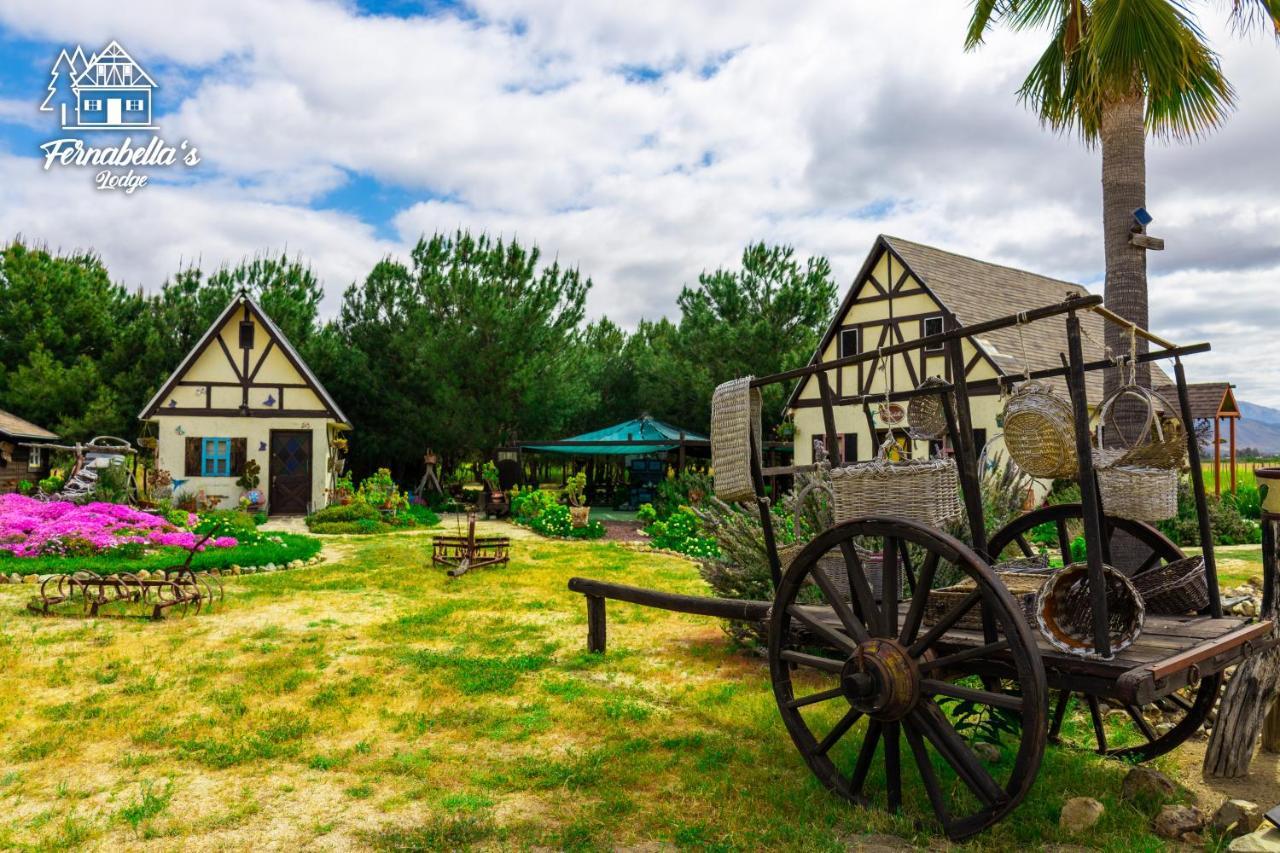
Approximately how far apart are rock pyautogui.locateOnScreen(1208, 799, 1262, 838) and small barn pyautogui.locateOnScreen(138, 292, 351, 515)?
2116 centimetres

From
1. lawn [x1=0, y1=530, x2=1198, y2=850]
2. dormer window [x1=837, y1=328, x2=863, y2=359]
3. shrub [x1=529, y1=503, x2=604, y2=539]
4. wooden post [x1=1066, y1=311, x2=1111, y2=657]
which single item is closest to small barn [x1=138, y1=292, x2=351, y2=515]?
shrub [x1=529, y1=503, x2=604, y2=539]

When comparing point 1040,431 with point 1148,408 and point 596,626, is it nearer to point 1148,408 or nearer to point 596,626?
point 1148,408

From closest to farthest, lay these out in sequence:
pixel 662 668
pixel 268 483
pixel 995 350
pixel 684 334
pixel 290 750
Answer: pixel 290 750
pixel 662 668
pixel 995 350
pixel 268 483
pixel 684 334

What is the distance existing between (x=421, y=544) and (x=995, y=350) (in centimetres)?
1349

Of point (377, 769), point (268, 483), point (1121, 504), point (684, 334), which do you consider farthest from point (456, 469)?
point (1121, 504)

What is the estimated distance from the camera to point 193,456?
71.1ft

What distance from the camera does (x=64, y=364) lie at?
25.6 meters

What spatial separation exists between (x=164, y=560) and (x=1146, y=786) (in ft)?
40.2

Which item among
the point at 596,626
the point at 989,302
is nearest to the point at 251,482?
the point at 596,626

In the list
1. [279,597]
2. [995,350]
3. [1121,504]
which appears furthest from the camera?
[995,350]

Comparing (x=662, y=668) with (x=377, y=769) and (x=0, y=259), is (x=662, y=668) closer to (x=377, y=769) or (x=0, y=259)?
(x=377, y=769)

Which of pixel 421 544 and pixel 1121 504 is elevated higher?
pixel 1121 504

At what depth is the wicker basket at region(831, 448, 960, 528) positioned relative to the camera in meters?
3.83

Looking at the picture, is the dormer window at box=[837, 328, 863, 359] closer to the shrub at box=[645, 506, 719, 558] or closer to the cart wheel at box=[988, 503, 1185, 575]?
the shrub at box=[645, 506, 719, 558]
